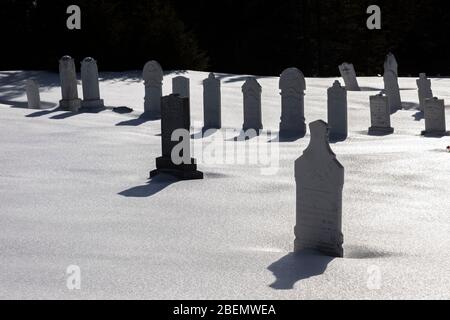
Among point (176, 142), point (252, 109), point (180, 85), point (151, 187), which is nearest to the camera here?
point (151, 187)

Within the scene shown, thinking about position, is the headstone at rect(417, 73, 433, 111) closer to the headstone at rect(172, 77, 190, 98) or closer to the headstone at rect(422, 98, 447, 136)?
the headstone at rect(422, 98, 447, 136)

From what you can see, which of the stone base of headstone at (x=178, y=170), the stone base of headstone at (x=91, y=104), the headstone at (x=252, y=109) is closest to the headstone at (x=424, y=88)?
the headstone at (x=252, y=109)

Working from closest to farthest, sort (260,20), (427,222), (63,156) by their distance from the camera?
1. (427,222)
2. (63,156)
3. (260,20)

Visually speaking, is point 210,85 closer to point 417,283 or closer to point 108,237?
point 108,237

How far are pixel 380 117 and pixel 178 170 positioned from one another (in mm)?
7356

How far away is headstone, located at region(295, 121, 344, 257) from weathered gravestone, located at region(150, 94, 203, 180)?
344cm

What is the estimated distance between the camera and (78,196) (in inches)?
376

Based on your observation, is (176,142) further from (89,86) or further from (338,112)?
(89,86)

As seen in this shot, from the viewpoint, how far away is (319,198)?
7.68m

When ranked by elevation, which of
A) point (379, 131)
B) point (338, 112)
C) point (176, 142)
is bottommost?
point (379, 131)

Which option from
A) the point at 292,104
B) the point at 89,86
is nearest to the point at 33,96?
the point at 89,86

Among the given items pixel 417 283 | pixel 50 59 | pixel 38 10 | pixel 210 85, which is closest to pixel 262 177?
pixel 417 283

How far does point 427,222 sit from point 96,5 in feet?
67.3

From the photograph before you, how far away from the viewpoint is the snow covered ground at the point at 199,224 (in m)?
6.30
